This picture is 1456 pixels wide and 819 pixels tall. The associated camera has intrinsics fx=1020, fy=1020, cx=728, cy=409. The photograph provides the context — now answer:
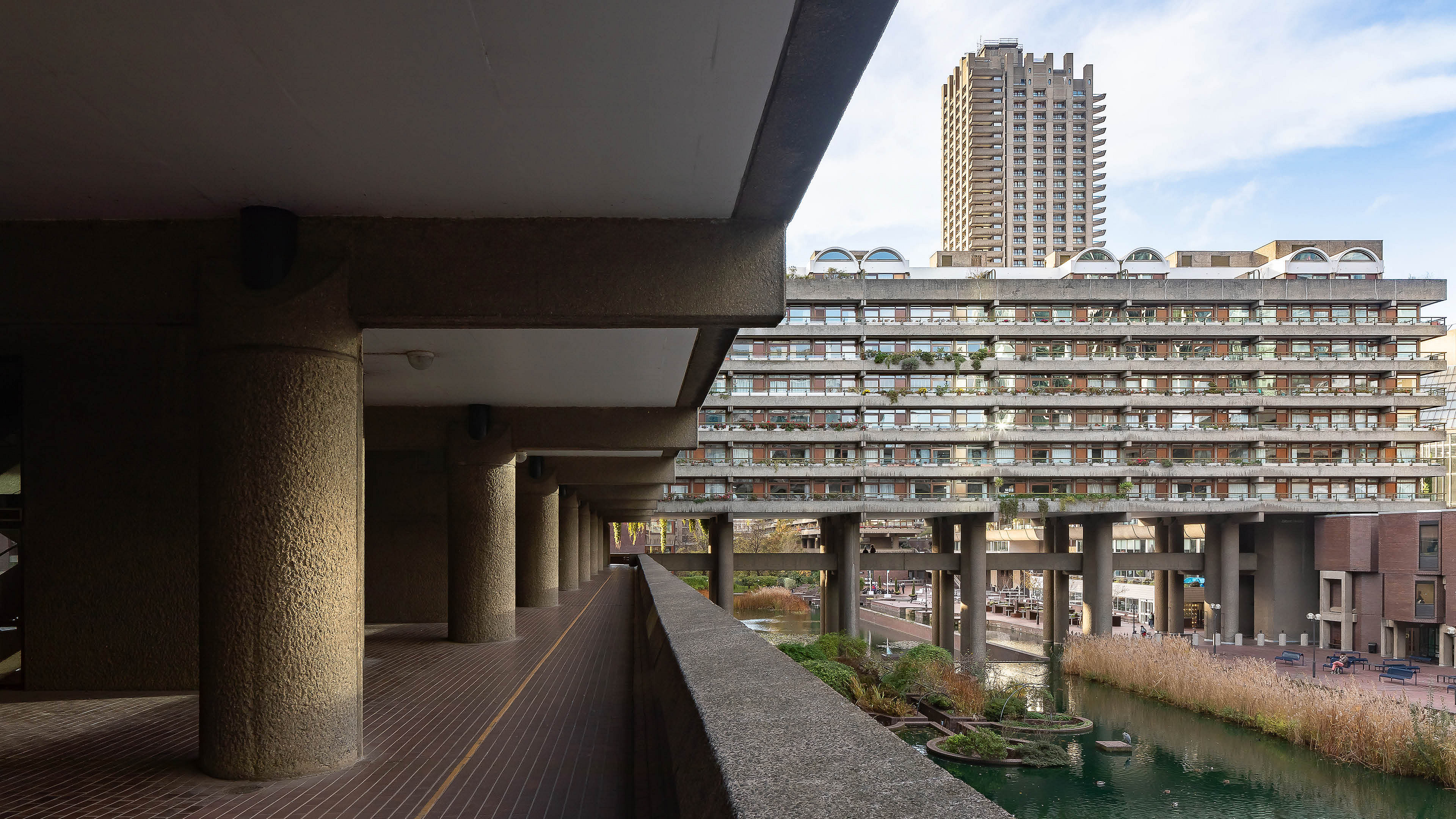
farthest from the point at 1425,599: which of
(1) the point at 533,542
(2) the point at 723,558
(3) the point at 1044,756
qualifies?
(1) the point at 533,542

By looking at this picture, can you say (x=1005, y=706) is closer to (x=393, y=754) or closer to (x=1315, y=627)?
(x=393, y=754)

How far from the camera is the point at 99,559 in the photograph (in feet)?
38.6

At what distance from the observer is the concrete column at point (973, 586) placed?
50062 millimetres

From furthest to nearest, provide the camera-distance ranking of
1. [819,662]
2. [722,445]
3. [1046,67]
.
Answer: [1046,67]
[722,445]
[819,662]

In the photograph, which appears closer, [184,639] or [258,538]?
[258,538]

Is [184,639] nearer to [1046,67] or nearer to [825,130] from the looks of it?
[825,130]

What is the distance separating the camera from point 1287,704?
28.6m

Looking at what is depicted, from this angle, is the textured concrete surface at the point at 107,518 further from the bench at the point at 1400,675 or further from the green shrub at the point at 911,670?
the bench at the point at 1400,675

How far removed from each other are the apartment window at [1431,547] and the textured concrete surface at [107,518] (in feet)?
162

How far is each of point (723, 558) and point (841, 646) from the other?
16336mm

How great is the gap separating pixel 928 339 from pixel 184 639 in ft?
151

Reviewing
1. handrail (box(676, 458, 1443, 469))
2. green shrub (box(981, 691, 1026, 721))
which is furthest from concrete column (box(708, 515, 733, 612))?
green shrub (box(981, 691, 1026, 721))

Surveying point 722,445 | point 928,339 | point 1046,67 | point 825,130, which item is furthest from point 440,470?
point 1046,67

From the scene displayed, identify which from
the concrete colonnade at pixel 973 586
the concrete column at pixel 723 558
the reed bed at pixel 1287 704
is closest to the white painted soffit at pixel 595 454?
the reed bed at pixel 1287 704
